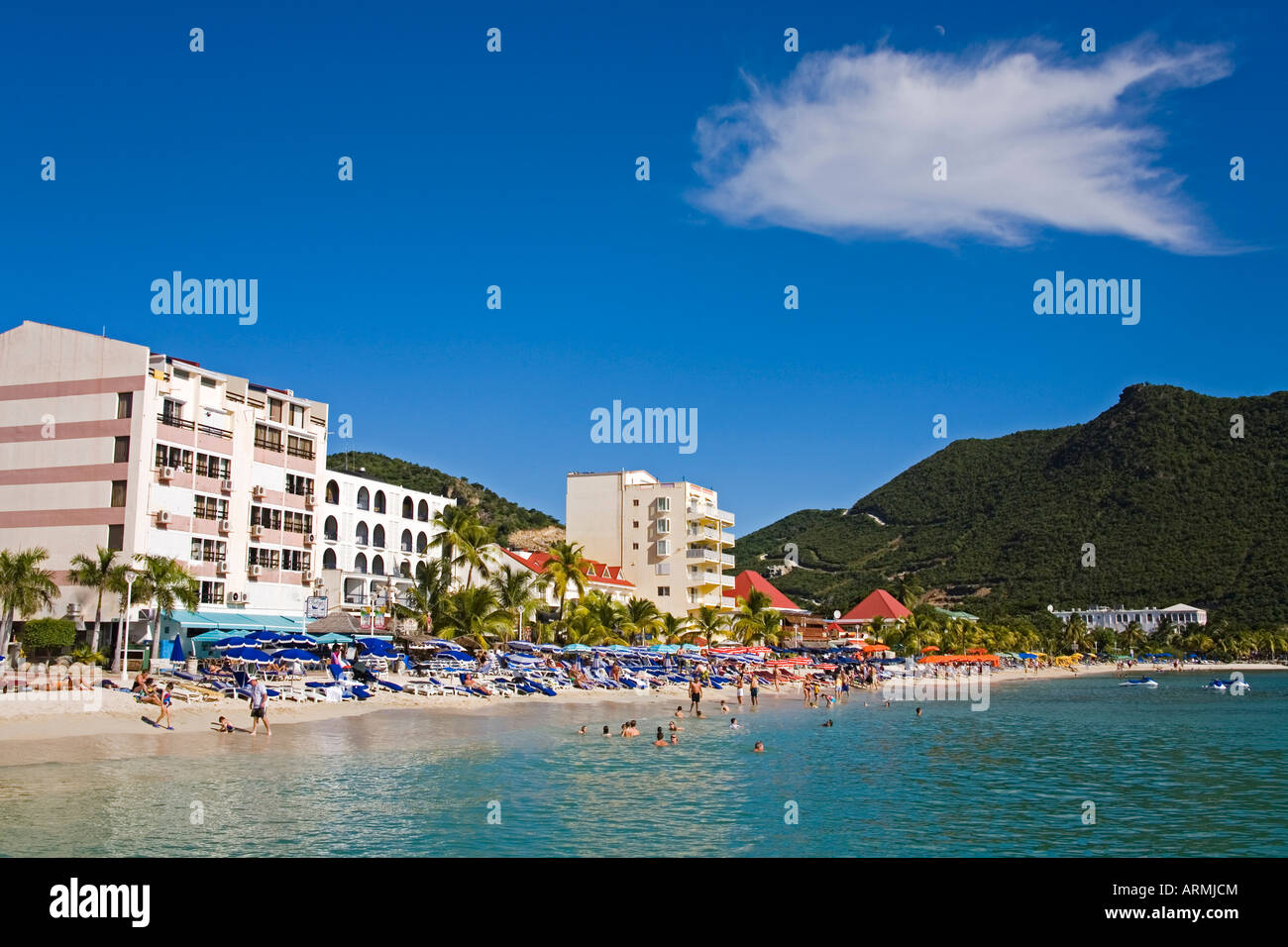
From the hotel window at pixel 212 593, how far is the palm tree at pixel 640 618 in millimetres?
32219

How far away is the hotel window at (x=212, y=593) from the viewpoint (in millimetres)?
53531

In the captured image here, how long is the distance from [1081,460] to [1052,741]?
17458cm

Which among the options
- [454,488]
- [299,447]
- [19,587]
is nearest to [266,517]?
[299,447]

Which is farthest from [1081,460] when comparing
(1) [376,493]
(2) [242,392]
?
(2) [242,392]

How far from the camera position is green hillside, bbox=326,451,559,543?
137250 mm

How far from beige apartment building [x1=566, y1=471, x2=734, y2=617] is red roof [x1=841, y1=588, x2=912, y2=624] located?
37.5 m

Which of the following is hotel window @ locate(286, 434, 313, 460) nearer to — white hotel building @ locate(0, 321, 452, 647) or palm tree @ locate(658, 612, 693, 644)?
white hotel building @ locate(0, 321, 452, 647)

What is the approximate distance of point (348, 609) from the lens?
6594 centimetres

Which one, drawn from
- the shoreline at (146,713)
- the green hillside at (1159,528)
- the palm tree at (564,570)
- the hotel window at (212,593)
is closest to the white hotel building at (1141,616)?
the green hillside at (1159,528)

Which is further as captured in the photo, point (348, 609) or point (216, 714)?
point (348, 609)

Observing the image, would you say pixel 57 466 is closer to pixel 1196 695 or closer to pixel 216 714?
pixel 216 714

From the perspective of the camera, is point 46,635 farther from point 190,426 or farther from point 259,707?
point 259,707

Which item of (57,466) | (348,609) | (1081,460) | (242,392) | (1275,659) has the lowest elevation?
(1275,659)

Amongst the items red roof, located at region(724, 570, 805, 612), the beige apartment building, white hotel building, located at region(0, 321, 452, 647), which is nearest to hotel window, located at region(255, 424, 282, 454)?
white hotel building, located at region(0, 321, 452, 647)
